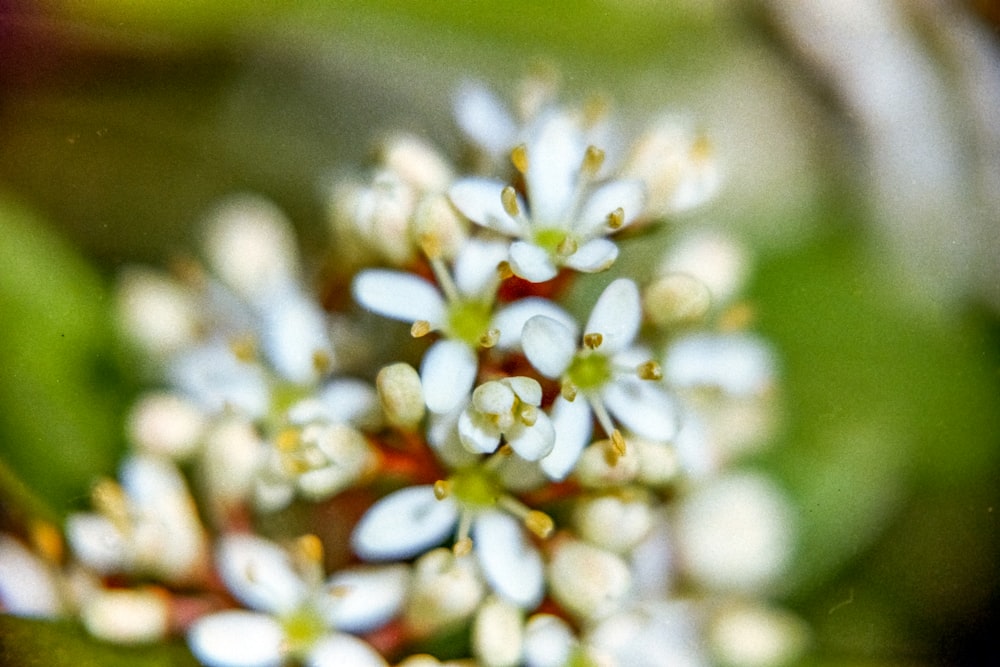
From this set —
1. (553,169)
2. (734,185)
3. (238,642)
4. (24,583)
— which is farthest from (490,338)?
(734,185)

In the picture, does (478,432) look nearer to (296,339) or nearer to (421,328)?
(421,328)

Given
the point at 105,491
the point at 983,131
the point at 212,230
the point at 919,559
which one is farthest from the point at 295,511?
the point at 983,131

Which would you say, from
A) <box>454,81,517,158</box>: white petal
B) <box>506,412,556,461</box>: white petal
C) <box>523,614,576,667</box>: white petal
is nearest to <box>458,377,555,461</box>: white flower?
<box>506,412,556,461</box>: white petal

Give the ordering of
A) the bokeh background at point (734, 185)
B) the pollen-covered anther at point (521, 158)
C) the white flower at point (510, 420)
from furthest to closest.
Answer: the bokeh background at point (734, 185) < the pollen-covered anther at point (521, 158) < the white flower at point (510, 420)

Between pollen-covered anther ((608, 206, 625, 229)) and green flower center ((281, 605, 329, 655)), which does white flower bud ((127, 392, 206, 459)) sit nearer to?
green flower center ((281, 605, 329, 655))

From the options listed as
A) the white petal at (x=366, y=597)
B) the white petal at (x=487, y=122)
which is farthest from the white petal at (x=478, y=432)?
the white petal at (x=487, y=122)

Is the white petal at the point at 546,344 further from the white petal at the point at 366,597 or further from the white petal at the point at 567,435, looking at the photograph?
the white petal at the point at 366,597

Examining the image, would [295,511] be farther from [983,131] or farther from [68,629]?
[983,131]
